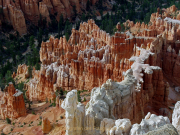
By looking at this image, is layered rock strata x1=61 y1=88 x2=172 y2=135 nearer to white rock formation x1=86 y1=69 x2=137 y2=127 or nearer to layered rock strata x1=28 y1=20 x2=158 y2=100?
white rock formation x1=86 y1=69 x2=137 y2=127

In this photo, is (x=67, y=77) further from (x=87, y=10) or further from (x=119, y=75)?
(x=87, y=10)

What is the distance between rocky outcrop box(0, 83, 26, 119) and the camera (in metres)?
37.5

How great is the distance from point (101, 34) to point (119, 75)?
51.3 feet

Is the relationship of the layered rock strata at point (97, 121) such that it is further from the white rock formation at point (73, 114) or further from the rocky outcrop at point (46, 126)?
the rocky outcrop at point (46, 126)

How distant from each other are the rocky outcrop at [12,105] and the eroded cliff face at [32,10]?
45.4 metres

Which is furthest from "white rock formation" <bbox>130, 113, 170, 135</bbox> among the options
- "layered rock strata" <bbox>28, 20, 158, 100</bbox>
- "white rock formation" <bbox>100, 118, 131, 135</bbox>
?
"layered rock strata" <bbox>28, 20, 158, 100</bbox>

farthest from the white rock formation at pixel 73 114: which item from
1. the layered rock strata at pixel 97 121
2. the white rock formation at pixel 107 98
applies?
the white rock formation at pixel 107 98

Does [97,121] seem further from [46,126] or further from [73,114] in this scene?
[46,126]

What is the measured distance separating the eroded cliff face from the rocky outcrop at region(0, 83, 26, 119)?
45361 mm

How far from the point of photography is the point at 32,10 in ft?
289

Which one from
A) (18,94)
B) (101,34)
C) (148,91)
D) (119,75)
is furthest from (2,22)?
(148,91)

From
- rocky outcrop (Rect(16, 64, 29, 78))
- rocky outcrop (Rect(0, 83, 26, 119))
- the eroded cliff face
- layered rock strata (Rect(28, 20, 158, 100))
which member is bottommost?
rocky outcrop (Rect(0, 83, 26, 119))

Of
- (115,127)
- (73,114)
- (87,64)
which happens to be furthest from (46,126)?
(115,127)

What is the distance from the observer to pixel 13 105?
123 ft
